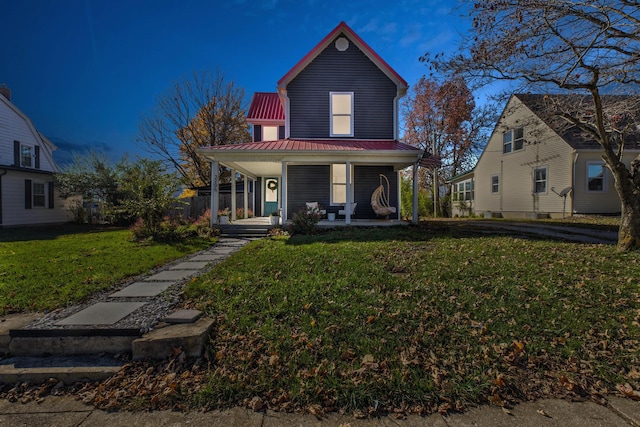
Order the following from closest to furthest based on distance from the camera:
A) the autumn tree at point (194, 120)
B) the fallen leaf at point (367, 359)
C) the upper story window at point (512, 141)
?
the fallen leaf at point (367, 359)
the upper story window at point (512, 141)
the autumn tree at point (194, 120)

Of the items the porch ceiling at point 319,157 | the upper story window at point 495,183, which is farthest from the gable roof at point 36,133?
the upper story window at point 495,183

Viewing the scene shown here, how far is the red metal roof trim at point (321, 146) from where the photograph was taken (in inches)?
398

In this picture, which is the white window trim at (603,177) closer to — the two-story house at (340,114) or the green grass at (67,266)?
the two-story house at (340,114)

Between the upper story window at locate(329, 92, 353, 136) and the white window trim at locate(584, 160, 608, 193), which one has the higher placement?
the upper story window at locate(329, 92, 353, 136)

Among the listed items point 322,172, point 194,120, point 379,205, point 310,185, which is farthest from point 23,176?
point 379,205

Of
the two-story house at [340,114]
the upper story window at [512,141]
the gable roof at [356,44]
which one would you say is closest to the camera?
the gable roof at [356,44]

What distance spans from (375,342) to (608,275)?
14.4 feet

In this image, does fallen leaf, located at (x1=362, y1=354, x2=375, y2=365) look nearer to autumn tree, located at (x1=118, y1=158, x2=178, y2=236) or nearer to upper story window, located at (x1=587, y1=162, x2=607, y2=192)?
A: autumn tree, located at (x1=118, y1=158, x2=178, y2=236)

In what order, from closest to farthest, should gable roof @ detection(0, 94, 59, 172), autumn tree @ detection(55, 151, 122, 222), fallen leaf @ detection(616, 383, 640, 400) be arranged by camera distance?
fallen leaf @ detection(616, 383, 640, 400) < autumn tree @ detection(55, 151, 122, 222) < gable roof @ detection(0, 94, 59, 172)

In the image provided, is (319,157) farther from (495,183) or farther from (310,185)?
(495,183)

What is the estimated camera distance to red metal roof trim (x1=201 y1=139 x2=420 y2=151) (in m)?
10.1

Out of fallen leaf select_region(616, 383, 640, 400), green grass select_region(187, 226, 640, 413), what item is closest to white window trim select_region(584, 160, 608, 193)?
green grass select_region(187, 226, 640, 413)

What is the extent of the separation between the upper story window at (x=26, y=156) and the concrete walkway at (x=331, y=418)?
21.8 metres

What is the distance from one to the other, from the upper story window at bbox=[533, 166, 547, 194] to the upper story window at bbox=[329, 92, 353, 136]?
1253 cm
